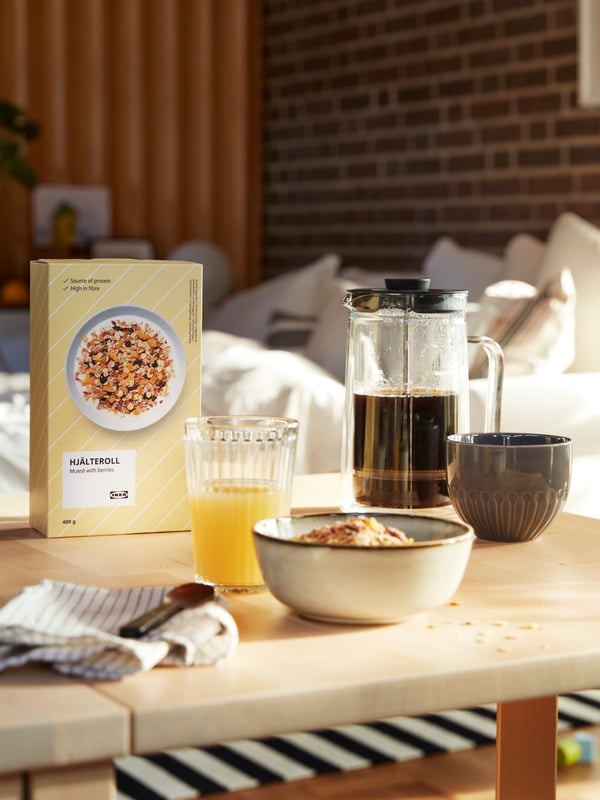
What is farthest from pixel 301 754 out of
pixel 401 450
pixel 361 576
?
pixel 361 576

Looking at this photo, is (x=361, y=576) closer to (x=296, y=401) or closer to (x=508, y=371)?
(x=296, y=401)

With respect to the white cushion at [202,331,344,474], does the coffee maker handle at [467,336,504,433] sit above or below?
above

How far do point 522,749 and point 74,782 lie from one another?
2.07 feet

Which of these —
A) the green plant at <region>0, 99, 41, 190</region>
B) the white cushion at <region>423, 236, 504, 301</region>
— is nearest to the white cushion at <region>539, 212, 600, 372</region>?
the white cushion at <region>423, 236, 504, 301</region>

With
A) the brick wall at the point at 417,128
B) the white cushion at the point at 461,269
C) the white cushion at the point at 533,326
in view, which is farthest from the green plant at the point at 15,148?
the white cushion at the point at 533,326

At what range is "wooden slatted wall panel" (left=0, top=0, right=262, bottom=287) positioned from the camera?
18.4 ft

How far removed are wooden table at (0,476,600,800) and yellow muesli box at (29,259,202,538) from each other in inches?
2.9

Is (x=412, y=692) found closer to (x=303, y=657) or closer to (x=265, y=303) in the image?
(x=303, y=657)

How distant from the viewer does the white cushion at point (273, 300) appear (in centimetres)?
430

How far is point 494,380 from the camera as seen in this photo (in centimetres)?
124

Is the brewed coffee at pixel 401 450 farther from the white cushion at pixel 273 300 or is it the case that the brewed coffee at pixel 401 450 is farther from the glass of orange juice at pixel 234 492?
the white cushion at pixel 273 300

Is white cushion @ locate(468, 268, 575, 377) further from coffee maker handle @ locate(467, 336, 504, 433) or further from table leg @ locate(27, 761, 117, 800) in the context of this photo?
table leg @ locate(27, 761, 117, 800)

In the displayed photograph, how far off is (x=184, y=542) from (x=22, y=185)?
4565mm

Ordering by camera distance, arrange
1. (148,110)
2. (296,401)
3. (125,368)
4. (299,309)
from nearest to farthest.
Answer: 1. (125,368)
2. (296,401)
3. (299,309)
4. (148,110)
